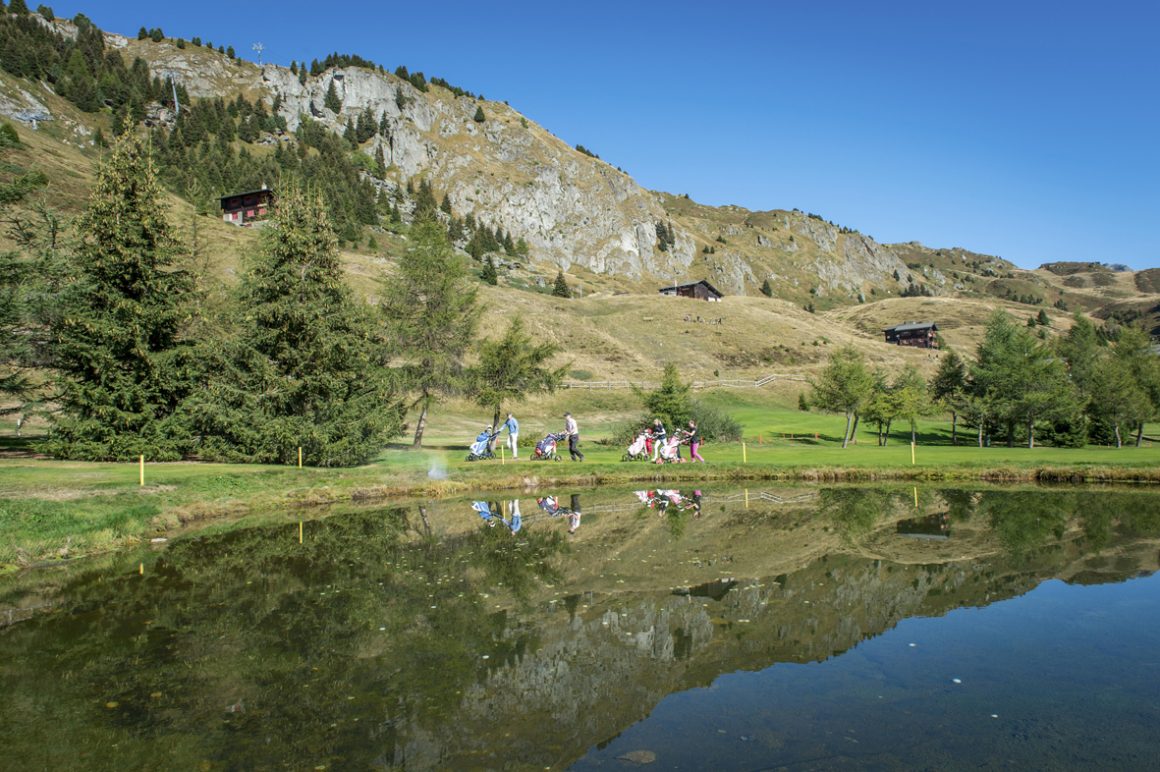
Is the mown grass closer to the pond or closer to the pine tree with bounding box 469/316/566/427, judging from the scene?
the pond

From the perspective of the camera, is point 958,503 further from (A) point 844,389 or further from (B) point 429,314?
(B) point 429,314

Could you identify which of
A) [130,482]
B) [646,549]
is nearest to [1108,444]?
[646,549]

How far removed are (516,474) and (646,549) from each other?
43.9 ft

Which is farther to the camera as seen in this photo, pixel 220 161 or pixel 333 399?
pixel 220 161

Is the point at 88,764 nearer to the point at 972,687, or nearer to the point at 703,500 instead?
the point at 972,687

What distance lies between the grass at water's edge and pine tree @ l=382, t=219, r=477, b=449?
3.95m

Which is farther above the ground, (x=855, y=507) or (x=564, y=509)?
(x=855, y=507)

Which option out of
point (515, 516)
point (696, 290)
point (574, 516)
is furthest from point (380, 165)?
point (574, 516)

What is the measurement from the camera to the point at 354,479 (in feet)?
85.0

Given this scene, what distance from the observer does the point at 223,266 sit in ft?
233

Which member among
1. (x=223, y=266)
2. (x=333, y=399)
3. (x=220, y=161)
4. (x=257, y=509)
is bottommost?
(x=257, y=509)

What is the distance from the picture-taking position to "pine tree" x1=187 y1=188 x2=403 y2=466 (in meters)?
27.4

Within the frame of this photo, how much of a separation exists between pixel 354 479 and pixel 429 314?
13.2m

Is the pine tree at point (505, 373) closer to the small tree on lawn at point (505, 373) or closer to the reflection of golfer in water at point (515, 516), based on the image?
the small tree on lawn at point (505, 373)
